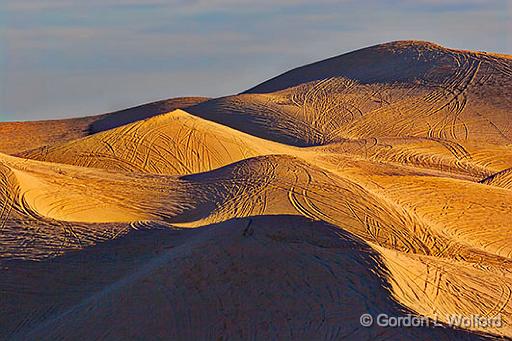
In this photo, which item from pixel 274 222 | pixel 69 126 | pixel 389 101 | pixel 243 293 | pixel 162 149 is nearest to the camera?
pixel 243 293

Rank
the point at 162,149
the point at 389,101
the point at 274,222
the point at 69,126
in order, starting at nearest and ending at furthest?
the point at 274,222 → the point at 162,149 → the point at 389,101 → the point at 69,126

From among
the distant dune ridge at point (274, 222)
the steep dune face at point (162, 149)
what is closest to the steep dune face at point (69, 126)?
the distant dune ridge at point (274, 222)

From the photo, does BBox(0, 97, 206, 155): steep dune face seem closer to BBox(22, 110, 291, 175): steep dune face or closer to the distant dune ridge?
the distant dune ridge

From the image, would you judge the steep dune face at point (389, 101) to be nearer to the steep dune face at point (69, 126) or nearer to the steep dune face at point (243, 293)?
the steep dune face at point (69, 126)

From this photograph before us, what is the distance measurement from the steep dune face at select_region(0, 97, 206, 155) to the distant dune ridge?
0.45 metres

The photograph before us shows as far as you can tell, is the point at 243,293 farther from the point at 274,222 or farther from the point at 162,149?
the point at 162,149

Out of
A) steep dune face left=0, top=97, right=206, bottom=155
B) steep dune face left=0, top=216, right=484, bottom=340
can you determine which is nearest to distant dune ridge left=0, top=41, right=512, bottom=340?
steep dune face left=0, top=216, right=484, bottom=340

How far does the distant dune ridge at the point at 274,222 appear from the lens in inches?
610

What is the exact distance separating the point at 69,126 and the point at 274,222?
29.3 m

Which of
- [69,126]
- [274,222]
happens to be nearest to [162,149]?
[274,222]

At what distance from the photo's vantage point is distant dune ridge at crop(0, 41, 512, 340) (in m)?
15.5

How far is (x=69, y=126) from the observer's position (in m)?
45.1

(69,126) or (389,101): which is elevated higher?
(69,126)

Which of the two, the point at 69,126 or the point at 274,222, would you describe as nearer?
the point at 274,222
